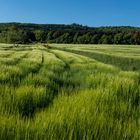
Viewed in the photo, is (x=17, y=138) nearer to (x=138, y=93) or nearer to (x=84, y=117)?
(x=84, y=117)

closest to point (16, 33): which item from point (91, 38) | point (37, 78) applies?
point (91, 38)

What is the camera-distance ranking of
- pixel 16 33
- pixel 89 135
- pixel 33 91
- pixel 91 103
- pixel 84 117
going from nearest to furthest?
1. pixel 89 135
2. pixel 84 117
3. pixel 91 103
4. pixel 33 91
5. pixel 16 33

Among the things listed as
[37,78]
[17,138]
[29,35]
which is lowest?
[29,35]

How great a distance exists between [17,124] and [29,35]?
126971 mm

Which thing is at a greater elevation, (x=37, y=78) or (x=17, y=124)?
(x=17, y=124)

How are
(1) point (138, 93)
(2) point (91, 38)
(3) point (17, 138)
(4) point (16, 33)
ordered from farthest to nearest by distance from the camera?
(4) point (16, 33) < (2) point (91, 38) < (1) point (138, 93) < (3) point (17, 138)

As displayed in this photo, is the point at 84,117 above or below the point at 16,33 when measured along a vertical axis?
above

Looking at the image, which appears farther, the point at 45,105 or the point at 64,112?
the point at 45,105

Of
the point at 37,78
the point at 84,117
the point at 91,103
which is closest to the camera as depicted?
the point at 84,117

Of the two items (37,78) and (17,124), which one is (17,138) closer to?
(17,124)

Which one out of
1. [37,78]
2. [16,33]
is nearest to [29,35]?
[16,33]

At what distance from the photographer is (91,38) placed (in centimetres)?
10650

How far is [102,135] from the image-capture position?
312 centimetres

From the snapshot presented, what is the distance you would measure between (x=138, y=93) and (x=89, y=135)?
4072 mm
